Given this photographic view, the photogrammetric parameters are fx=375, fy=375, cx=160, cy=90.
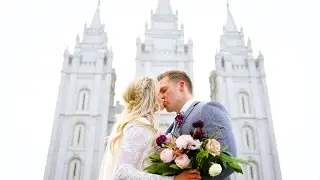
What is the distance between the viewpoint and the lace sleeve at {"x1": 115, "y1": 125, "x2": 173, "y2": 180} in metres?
2.12

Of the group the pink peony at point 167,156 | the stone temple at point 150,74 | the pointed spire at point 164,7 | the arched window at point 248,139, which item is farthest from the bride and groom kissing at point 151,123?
the pointed spire at point 164,7

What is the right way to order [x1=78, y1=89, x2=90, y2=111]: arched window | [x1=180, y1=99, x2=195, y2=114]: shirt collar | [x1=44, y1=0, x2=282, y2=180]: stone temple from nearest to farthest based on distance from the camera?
[x1=180, y1=99, x2=195, y2=114]: shirt collar, [x1=44, y1=0, x2=282, y2=180]: stone temple, [x1=78, y1=89, x2=90, y2=111]: arched window

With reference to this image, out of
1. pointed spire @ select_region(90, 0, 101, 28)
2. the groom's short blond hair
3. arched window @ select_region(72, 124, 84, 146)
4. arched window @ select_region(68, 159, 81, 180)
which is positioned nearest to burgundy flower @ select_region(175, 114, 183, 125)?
the groom's short blond hair

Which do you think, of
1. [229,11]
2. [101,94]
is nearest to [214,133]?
[101,94]

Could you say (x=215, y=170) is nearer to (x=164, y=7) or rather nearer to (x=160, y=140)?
(x=160, y=140)

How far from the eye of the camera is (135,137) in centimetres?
229

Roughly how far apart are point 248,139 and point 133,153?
20.6 m

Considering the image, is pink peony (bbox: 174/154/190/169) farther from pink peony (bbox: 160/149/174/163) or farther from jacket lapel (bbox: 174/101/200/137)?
jacket lapel (bbox: 174/101/200/137)

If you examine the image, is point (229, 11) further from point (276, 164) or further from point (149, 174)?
point (149, 174)

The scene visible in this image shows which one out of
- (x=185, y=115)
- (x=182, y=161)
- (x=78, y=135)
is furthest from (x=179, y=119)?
(x=78, y=135)

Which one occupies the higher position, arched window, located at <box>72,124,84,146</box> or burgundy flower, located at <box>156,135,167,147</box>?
arched window, located at <box>72,124,84,146</box>

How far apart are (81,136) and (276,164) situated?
11093 millimetres

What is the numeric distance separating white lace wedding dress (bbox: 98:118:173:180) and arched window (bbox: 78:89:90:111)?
20646 millimetres

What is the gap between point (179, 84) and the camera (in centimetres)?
251
